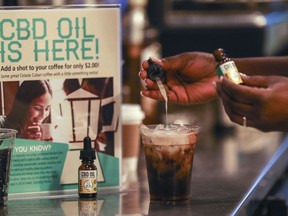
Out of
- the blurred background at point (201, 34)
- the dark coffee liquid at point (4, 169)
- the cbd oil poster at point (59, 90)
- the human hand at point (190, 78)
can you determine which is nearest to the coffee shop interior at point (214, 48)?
the blurred background at point (201, 34)

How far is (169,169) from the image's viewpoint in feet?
8.06

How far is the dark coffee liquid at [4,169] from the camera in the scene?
94.0 inches

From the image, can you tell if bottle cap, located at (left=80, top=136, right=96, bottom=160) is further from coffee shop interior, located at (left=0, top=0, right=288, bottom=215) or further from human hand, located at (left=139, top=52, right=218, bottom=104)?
coffee shop interior, located at (left=0, top=0, right=288, bottom=215)

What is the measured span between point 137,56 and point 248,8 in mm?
690

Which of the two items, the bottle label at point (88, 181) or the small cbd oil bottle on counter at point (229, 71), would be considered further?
the bottle label at point (88, 181)

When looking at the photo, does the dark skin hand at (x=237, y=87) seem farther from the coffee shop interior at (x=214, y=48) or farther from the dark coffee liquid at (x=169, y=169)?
the coffee shop interior at (x=214, y=48)

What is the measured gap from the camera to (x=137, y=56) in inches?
209

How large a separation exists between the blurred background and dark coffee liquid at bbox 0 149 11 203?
8.42ft

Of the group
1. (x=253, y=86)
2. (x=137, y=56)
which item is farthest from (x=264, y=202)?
(x=137, y=56)

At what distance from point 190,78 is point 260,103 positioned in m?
0.62

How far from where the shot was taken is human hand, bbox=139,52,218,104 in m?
2.74

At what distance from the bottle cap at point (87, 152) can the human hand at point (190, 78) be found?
35 cm

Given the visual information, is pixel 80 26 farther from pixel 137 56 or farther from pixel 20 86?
pixel 137 56

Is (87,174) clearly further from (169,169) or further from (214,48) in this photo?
(214,48)
